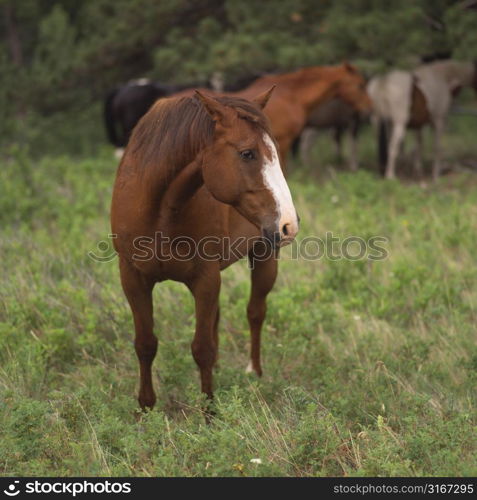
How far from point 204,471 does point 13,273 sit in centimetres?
327

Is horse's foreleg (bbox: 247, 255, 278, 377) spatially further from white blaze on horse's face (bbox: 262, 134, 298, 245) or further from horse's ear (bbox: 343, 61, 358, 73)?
horse's ear (bbox: 343, 61, 358, 73)

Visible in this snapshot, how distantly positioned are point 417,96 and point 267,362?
7235mm

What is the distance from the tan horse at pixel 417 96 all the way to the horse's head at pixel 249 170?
775 centimetres

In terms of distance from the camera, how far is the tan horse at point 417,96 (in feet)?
35.3

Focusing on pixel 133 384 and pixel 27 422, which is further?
pixel 133 384

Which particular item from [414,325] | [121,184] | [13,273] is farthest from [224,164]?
[13,273]

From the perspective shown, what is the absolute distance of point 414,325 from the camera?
5.14 meters

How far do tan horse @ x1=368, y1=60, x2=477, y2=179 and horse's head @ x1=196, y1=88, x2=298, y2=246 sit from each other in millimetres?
7754

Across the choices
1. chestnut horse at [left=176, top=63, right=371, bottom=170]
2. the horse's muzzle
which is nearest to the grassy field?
the horse's muzzle

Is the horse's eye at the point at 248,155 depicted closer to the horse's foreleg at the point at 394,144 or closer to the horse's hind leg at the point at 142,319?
the horse's hind leg at the point at 142,319

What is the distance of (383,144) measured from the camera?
11.7 m

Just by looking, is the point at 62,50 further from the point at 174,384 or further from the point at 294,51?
the point at 174,384

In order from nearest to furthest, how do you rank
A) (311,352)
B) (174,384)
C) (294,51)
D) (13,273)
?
(174,384), (311,352), (13,273), (294,51)

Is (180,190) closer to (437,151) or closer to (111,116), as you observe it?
(437,151)
